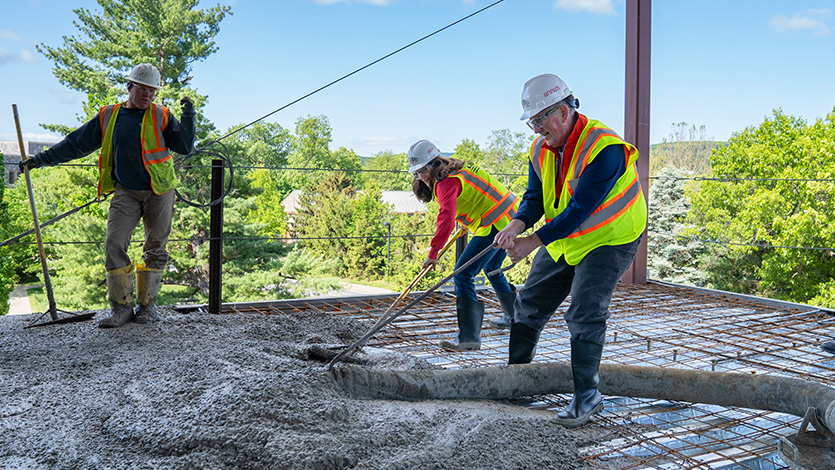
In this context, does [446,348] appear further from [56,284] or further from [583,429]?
[56,284]

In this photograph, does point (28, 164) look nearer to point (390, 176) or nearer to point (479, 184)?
point (479, 184)

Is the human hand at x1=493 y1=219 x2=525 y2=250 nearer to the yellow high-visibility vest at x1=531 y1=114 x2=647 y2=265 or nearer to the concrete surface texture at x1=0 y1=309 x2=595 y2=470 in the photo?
the yellow high-visibility vest at x1=531 y1=114 x2=647 y2=265

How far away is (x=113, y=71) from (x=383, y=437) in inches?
741

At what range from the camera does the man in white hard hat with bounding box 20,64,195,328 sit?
140 inches

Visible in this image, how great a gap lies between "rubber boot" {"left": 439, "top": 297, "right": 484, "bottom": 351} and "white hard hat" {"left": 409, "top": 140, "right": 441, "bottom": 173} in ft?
2.59

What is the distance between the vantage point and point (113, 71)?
17969mm

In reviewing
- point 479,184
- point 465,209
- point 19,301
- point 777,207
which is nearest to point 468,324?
point 465,209

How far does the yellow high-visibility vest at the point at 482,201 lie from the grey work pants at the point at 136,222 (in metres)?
1.69

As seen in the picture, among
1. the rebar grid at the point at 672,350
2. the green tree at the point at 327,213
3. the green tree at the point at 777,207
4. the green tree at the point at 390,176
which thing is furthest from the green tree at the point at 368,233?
the rebar grid at the point at 672,350

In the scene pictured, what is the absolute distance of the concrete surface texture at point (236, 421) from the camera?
1923 mm

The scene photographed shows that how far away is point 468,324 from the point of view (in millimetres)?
3582

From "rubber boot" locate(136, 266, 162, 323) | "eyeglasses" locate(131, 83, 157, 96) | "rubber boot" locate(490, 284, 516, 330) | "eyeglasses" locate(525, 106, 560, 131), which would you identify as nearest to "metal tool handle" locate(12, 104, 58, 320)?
"rubber boot" locate(136, 266, 162, 323)

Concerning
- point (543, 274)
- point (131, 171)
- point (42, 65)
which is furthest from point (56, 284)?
point (42, 65)

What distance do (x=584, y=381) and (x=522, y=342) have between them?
16.3 inches
